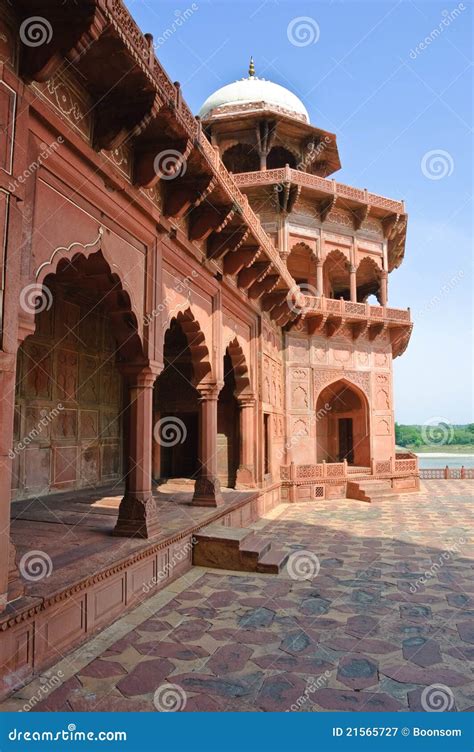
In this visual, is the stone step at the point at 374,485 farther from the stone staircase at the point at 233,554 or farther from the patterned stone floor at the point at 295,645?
the stone staircase at the point at 233,554

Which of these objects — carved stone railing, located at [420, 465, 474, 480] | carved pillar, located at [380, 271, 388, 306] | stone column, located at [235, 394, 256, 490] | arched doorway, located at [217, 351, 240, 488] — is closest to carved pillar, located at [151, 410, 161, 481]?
arched doorway, located at [217, 351, 240, 488]

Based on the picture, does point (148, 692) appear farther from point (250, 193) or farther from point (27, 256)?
point (250, 193)

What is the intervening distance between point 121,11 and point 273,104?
14488mm

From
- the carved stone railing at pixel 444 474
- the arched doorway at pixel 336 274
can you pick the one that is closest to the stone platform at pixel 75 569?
the arched doorway at pixel 336 274

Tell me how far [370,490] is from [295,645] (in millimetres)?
11452

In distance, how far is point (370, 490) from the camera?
49.9ft

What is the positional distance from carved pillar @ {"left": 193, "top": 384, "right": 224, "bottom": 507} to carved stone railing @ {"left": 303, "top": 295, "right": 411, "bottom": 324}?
6.79m

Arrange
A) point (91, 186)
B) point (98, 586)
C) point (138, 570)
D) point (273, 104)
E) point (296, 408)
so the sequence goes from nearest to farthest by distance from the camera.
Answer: point (98, 586)
point (91, 186)
point (138, 570)
point (296, 408)
point (273, 104)

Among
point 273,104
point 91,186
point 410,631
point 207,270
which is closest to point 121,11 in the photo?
point 91,186

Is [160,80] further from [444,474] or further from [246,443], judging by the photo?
[444,474]

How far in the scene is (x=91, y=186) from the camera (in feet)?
16.4

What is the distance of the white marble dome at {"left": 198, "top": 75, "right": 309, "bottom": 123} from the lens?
690 inches

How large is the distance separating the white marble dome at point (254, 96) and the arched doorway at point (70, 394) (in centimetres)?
1091

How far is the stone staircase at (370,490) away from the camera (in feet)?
48.6
